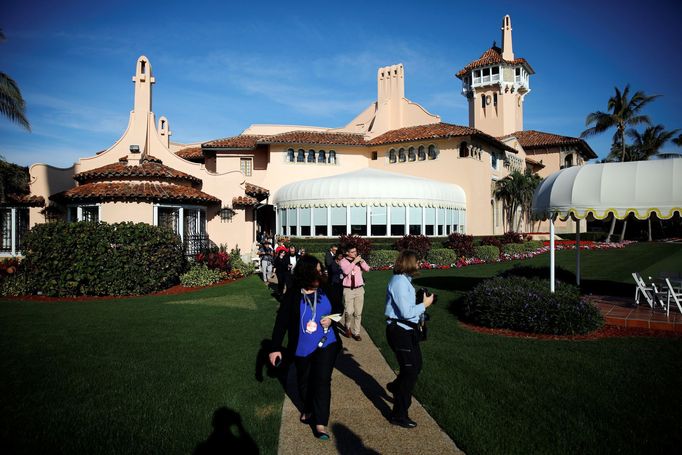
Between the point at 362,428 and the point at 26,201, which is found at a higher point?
the point at 26,201

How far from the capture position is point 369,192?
89.2 ft

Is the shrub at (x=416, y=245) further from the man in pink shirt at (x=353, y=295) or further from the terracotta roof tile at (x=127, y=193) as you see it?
the man in pink shirt at (x=353, y=295)

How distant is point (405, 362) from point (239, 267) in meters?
15.5

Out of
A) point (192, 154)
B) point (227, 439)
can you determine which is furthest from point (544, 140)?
point (227, 439)

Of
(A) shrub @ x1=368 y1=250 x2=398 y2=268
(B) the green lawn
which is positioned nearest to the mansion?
(A) shrub @ x1=368 y1=250 x2=398 y2=268

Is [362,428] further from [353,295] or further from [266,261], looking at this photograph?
[266,261]

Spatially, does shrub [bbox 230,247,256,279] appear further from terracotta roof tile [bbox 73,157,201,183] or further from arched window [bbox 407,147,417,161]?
arched window [bbox 407,147,417,161]

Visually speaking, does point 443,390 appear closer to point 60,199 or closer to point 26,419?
point 26,419

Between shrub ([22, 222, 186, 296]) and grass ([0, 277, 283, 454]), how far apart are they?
2.63 m

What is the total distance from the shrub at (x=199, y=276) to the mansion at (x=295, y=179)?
2617 millimetres

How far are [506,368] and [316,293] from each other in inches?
153

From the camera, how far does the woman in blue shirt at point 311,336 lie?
16.0ft

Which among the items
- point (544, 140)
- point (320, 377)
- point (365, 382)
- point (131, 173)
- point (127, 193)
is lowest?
point (365, 382)

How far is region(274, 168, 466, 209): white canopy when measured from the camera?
2723 cm
